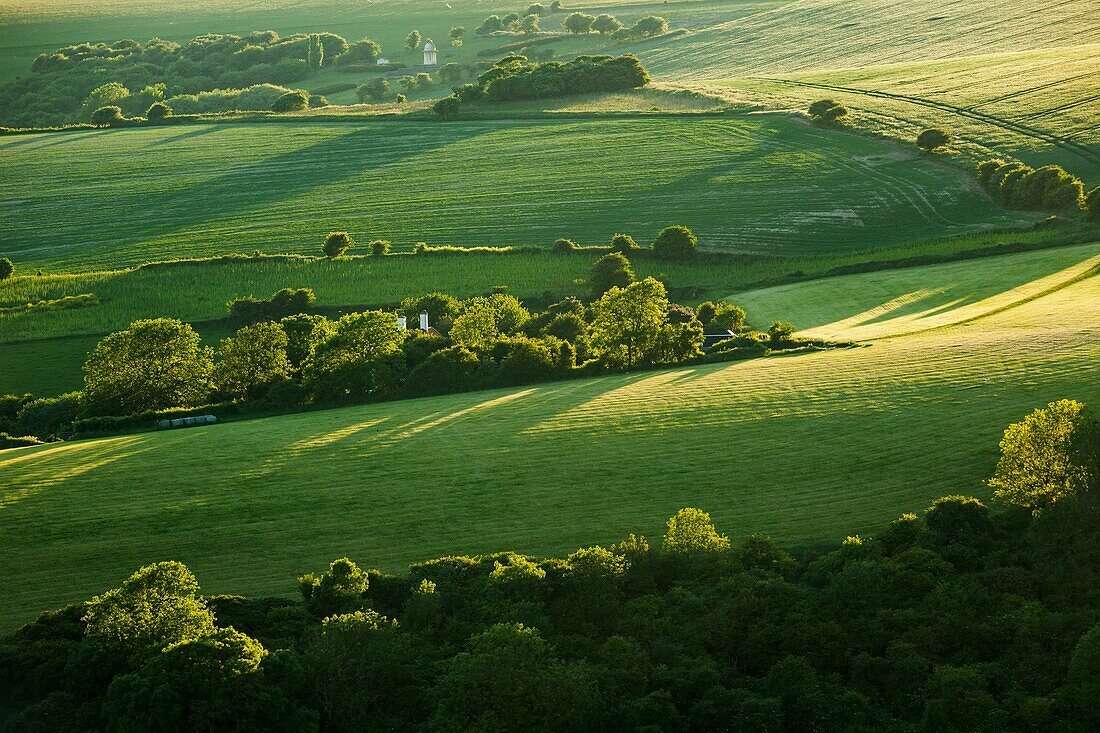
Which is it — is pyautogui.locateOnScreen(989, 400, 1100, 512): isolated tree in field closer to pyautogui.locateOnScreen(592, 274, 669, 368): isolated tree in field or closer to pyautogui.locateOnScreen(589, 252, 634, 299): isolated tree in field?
pyautogui.locateOnScreen(592, 274, 669, 368): isolated tree in field

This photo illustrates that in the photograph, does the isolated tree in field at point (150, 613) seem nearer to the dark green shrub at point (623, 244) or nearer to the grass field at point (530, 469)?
the grass field at point (530, 469)

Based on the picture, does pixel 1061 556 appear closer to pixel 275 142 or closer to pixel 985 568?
pixel 985 568

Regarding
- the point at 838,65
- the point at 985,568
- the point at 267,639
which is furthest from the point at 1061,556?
the point at 838,65

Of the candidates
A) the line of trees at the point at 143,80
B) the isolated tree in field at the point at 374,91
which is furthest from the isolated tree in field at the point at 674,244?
the isolated tree in field at the point at 374,91

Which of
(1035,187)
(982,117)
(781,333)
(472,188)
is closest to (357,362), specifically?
(781,333)

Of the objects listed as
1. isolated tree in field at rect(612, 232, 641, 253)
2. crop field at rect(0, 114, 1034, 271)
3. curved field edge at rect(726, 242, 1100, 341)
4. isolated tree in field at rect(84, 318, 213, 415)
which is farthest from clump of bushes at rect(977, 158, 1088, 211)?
→ isolated tree in field at rect(84, 318, 213, 415)
